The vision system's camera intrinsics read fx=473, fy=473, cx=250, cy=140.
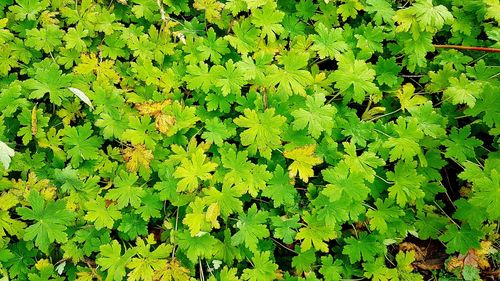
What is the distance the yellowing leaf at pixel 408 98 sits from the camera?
10.4 feet

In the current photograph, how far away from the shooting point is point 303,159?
290 cm

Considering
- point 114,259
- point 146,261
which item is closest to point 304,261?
point 146,261

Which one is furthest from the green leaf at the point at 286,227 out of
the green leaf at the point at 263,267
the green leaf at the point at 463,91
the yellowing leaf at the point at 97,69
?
the yellowing leaf at the point at 97,69

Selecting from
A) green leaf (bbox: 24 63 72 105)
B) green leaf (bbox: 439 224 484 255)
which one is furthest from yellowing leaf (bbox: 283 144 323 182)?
green leaf (bbox: 24 63 72 105)

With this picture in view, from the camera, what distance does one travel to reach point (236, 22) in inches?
131

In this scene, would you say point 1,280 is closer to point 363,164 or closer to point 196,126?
point 196,126

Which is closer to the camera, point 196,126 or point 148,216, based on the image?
point 148,216

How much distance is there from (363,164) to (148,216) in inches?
52.5

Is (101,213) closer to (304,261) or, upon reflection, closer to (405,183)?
(304,261)

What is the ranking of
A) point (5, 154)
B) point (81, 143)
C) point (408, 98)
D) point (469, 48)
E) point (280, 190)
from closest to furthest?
point (5, 154) → point (280, 190) → point (81, 143) → point (408, 98) → point (469, 48)

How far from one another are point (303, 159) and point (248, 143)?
352 mm

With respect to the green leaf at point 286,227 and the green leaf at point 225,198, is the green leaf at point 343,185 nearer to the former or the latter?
the green leaf at point 286,227

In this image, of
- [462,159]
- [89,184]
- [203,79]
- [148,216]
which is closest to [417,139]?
[462,159]

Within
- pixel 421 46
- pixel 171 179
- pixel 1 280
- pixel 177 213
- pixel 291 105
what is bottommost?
pixel 1 280
